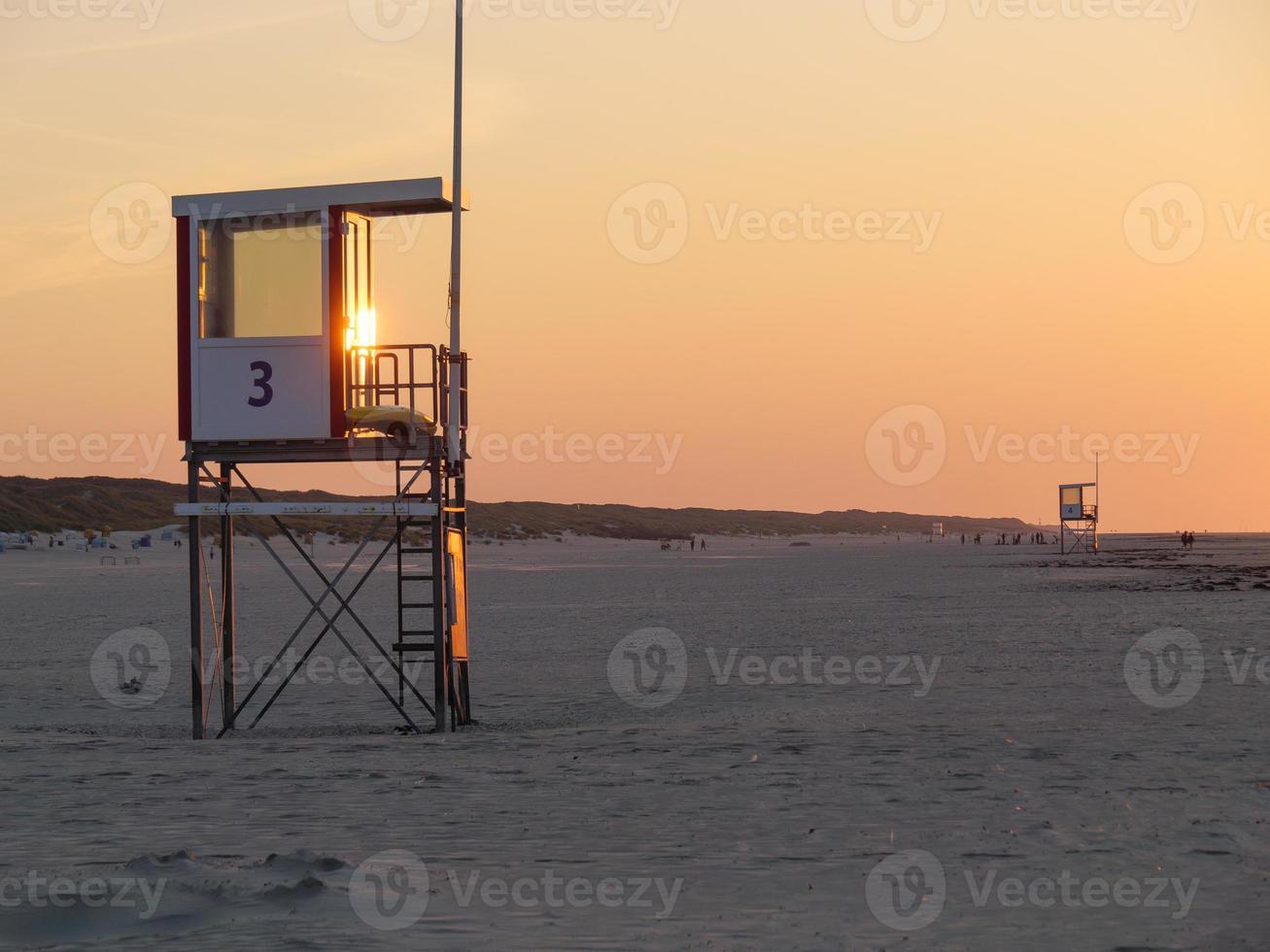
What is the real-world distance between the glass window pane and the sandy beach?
5.46m

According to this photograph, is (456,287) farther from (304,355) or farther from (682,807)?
(682,807)

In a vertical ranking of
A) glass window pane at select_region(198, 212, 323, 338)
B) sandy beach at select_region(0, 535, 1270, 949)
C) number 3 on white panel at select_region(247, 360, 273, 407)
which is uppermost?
glass window pane at select_region(198, 212, 323, 338)

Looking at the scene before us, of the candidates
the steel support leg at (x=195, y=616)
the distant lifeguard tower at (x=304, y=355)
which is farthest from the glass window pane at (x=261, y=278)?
the steel support leg at (x=195, y=616)

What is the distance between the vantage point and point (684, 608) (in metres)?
44.8

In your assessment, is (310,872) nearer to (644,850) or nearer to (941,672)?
(644,850)

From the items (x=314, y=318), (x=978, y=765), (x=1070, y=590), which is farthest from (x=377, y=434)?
(x=1070, y=590)

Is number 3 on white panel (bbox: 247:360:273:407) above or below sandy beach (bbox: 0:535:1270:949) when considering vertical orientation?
above

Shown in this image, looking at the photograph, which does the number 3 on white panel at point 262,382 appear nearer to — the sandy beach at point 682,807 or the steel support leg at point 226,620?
the steel support leg at point 226,620

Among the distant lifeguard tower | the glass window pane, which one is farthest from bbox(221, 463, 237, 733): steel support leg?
the glass window pane

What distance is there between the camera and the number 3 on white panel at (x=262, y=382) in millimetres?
17750

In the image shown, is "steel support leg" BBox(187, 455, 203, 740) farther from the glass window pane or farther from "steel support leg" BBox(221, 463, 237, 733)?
the glass window pane

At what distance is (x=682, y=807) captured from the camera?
1213 cm

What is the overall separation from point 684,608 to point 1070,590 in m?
15.7

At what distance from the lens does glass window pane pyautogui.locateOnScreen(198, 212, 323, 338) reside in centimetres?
1758
